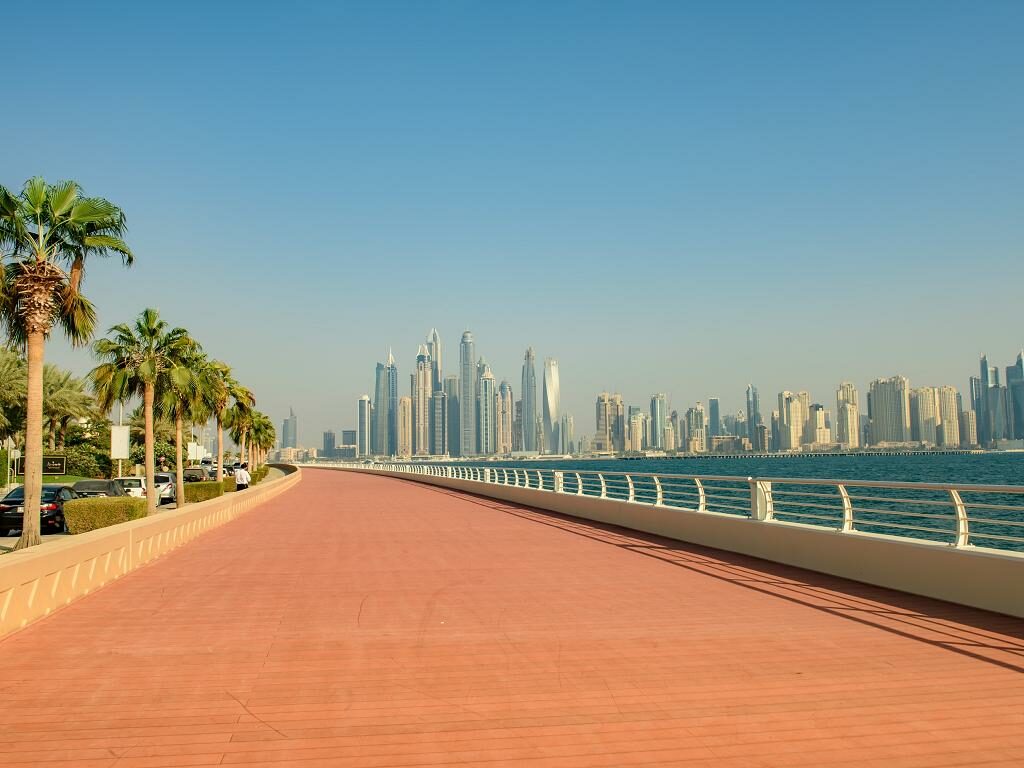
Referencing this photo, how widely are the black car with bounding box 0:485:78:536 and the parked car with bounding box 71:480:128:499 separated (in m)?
4.21

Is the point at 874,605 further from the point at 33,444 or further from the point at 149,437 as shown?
the point at 149,437

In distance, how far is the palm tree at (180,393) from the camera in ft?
111

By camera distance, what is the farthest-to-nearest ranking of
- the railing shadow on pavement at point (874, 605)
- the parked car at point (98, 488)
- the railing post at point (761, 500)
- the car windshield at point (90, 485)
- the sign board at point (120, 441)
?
the sign board at point (120, 441) < the car windshield at point (90, 485) < the parked car at point (98, 488) < the railing post at point (761, 500) < the railing shadow on pavement at point (874, 605)

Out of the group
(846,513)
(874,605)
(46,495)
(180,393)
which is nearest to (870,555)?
(846,513)

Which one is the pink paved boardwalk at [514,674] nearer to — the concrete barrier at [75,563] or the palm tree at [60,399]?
the concrete barrier at [75,563]

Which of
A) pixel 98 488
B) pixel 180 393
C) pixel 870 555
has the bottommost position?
pixel 870 555

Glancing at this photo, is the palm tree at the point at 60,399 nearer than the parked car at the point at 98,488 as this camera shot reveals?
No

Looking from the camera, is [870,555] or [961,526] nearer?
[961,526]

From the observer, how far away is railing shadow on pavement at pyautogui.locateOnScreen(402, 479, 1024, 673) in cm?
803

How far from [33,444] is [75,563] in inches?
324

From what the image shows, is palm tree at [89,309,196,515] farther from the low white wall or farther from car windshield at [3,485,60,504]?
the low white wall

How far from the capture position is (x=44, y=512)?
2586cm

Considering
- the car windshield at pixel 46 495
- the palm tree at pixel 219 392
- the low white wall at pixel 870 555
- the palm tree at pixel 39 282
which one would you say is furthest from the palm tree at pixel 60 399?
the low white wall at pixel 870 555

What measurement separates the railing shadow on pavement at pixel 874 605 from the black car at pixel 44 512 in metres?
18.1
